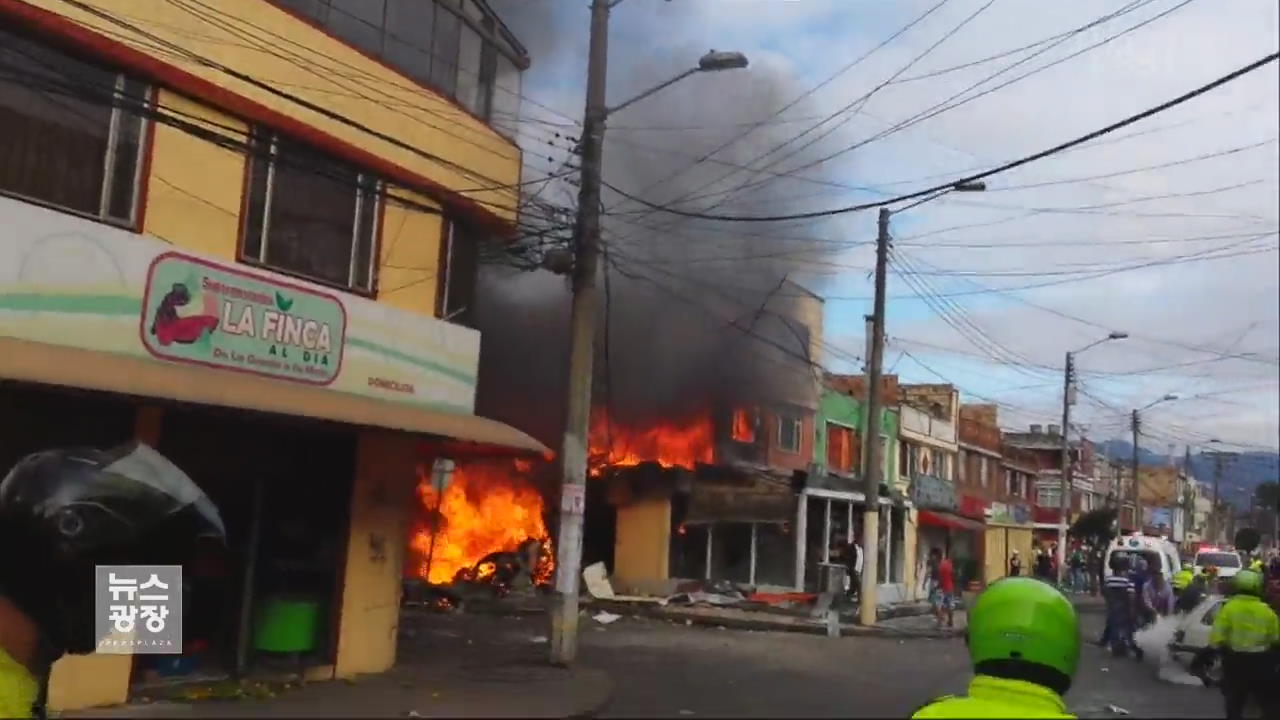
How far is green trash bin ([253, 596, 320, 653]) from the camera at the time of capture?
1117 cm

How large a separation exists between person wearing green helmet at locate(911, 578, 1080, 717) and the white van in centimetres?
2082

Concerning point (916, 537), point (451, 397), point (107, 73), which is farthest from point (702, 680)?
point (916, 537)

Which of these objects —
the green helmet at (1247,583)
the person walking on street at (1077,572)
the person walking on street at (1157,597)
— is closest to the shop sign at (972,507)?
the person walking on street at (1077,572)

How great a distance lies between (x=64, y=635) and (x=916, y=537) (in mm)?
34271

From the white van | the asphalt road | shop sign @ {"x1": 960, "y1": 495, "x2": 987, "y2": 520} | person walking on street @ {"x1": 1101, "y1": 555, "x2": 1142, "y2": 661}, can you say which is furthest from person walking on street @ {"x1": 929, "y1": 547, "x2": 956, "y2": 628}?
shop sign @ {"x1": 960, "y1": 495, "x2": 987, "y2": 520}

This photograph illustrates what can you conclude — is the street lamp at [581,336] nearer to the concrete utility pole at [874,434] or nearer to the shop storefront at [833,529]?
the concrete utility pole at [874,434]

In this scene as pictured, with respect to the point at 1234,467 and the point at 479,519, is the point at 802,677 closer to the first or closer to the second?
the point at 479,519

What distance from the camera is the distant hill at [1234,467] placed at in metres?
53.8

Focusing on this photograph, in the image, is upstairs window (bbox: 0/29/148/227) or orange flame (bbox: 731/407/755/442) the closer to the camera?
upstairs window (bbox: 0/29/148/227)

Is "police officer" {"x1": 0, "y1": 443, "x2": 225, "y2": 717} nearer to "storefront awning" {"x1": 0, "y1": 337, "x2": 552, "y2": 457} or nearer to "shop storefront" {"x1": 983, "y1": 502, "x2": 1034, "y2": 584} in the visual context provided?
"storefront awning" {"x1": 0, "y1": 337, "x2": 552, "y2": 457}

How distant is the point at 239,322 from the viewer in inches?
408

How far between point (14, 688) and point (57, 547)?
32 cm

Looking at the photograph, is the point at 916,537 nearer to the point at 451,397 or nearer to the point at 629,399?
the point at 629,399

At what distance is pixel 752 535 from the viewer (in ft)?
88.0
